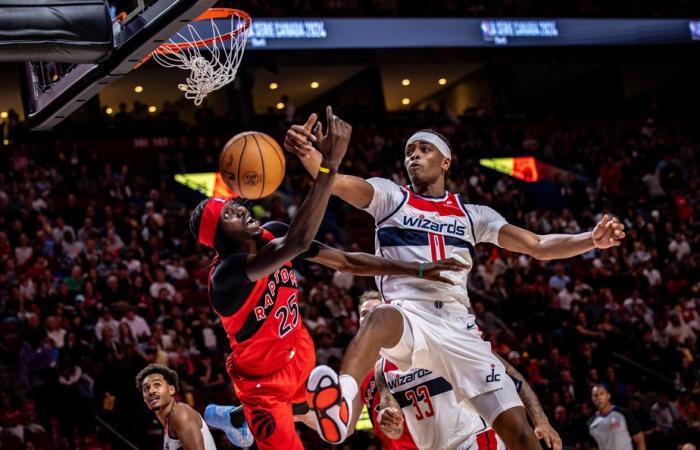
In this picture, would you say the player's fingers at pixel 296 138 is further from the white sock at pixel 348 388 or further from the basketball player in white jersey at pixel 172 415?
the basketball player in white jersey at pixel 172 415

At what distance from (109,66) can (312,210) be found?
6.74 feet

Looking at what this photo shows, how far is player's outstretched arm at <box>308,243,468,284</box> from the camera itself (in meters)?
6.13

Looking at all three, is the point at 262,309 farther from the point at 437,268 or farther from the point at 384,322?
the point at 437,268

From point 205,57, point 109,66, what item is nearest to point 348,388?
point 109,66

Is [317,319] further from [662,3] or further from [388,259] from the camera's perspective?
[662,3]

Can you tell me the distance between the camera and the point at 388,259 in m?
6.29

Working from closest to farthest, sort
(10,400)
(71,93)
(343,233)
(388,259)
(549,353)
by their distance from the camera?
(388,259) → (71,93) → (10,400) → (549,353) → (343,233)

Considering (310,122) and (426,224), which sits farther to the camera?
(426,224)

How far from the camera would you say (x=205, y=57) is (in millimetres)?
8305

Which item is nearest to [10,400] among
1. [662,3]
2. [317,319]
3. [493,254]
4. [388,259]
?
[317,319]

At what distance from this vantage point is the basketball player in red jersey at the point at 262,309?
6137 millimetres

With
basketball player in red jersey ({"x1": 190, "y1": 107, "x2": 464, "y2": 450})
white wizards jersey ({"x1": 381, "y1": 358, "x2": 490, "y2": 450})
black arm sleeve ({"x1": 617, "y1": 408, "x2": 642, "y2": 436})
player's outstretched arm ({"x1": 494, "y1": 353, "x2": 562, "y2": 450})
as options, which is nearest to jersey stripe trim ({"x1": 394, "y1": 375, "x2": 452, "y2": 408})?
Result: white wizards jersey ({"x1": 381, "y1": 358, "x2": 490, "y2": 450})

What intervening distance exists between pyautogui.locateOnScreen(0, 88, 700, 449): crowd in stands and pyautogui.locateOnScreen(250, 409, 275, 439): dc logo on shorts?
6220 millimetres

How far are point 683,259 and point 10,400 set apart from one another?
1447 centimetres
